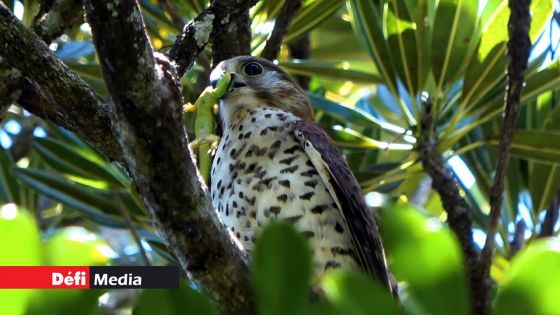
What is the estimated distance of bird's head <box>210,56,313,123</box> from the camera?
4.11 metres

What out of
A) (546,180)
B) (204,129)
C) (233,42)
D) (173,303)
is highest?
(233,42)

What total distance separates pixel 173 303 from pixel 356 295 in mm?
284

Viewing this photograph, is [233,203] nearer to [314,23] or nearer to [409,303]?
[314,23]

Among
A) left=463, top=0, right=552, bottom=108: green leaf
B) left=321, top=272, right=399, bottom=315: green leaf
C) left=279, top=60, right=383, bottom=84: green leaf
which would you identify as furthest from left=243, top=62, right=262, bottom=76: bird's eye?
left=321, top=272, right=399, bottom=315: green leaf

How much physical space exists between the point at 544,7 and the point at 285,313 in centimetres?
288

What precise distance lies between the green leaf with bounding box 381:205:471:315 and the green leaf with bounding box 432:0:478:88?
2.62m

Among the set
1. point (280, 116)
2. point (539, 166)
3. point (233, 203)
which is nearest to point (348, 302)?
point (233, 203)

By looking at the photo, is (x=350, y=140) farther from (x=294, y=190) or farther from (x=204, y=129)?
(x=204, y=129)

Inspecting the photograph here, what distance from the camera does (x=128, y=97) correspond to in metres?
2.18

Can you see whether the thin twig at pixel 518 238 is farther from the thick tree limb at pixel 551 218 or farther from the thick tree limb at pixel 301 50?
the thick tree limb at pixel 301 50

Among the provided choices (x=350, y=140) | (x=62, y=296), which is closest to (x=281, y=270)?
(x=62, y=296)

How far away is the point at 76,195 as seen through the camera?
15.1 feet

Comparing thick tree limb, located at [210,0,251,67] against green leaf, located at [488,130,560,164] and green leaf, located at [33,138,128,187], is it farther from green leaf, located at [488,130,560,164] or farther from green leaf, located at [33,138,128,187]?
green leaf, located at [488,130,560,164]

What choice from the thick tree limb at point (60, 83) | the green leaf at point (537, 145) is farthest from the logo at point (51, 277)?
the green leaf at point (537, 145)
